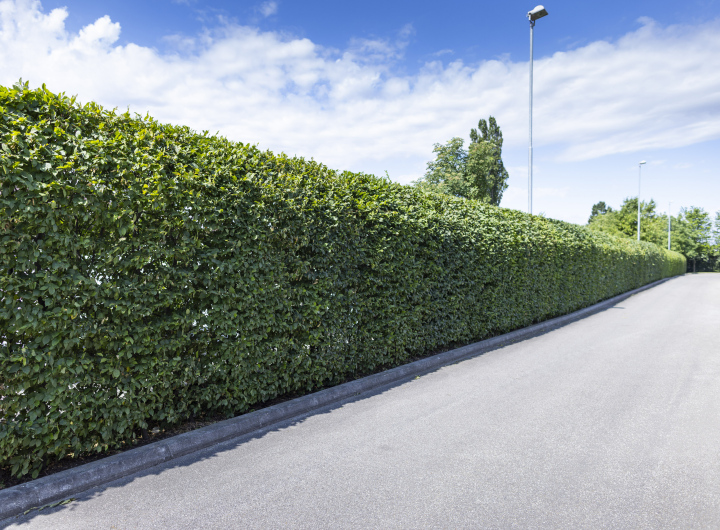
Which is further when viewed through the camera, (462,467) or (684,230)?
(684,230)

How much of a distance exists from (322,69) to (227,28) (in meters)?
2.24

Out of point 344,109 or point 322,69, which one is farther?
point 344,109

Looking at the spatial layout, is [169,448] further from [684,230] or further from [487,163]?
[684,230]

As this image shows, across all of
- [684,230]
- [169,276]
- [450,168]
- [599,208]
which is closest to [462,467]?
[169,276]

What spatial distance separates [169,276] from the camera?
156 inches

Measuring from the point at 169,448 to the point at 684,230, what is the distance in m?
77.9

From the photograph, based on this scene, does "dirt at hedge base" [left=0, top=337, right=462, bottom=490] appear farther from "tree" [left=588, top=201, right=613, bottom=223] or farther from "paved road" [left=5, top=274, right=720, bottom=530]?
"tree" [left=588, top=201, right=613, bottom=223]

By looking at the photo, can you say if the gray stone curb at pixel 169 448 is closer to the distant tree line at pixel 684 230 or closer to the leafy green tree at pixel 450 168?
the leafy green tree at pixel 450 168

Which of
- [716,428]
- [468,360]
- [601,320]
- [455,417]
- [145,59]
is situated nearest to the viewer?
[716,428]

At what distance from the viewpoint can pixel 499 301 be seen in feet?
30.9

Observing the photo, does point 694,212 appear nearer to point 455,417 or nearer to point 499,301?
point 499,301

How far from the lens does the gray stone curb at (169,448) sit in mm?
3016

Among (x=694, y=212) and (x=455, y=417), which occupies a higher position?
(x=694, y=212)

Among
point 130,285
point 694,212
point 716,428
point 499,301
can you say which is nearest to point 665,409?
point 716,428
